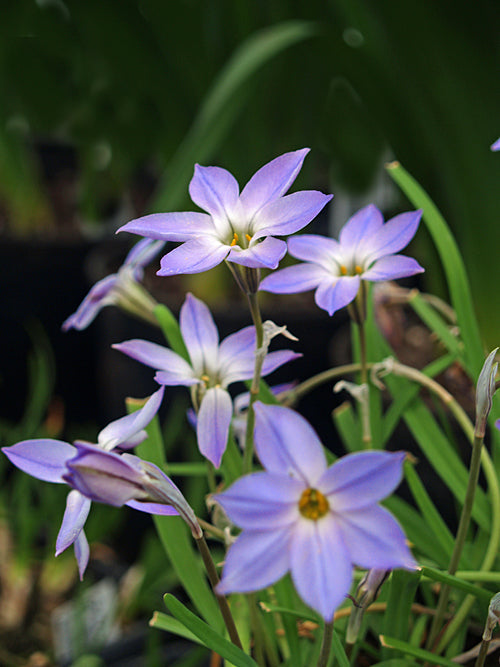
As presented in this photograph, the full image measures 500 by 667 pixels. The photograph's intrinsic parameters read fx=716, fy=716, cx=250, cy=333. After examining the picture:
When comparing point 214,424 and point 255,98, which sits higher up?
point 255,98

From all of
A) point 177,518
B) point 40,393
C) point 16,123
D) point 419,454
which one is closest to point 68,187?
point 16,123

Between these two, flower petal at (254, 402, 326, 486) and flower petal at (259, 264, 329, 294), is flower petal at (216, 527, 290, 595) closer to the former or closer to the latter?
flower petal at (254, 402, 326, 486)

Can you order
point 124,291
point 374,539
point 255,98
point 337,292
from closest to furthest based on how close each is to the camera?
point 374,539, point 337,292, point 124,291, point 255,98

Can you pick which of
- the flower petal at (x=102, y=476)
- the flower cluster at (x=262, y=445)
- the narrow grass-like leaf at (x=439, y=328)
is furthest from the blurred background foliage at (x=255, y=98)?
the flower petal at (x=102, y=476)

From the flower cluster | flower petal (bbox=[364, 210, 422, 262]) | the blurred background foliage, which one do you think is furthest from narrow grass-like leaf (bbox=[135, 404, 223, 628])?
the blurred background foliage

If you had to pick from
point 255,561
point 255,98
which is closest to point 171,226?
point 255,561

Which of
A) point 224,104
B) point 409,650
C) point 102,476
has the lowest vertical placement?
point 409,650

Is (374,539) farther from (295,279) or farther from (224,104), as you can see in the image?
(224,104)

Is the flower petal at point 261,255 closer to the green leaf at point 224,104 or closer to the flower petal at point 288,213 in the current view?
the flower petal at point 288,213
